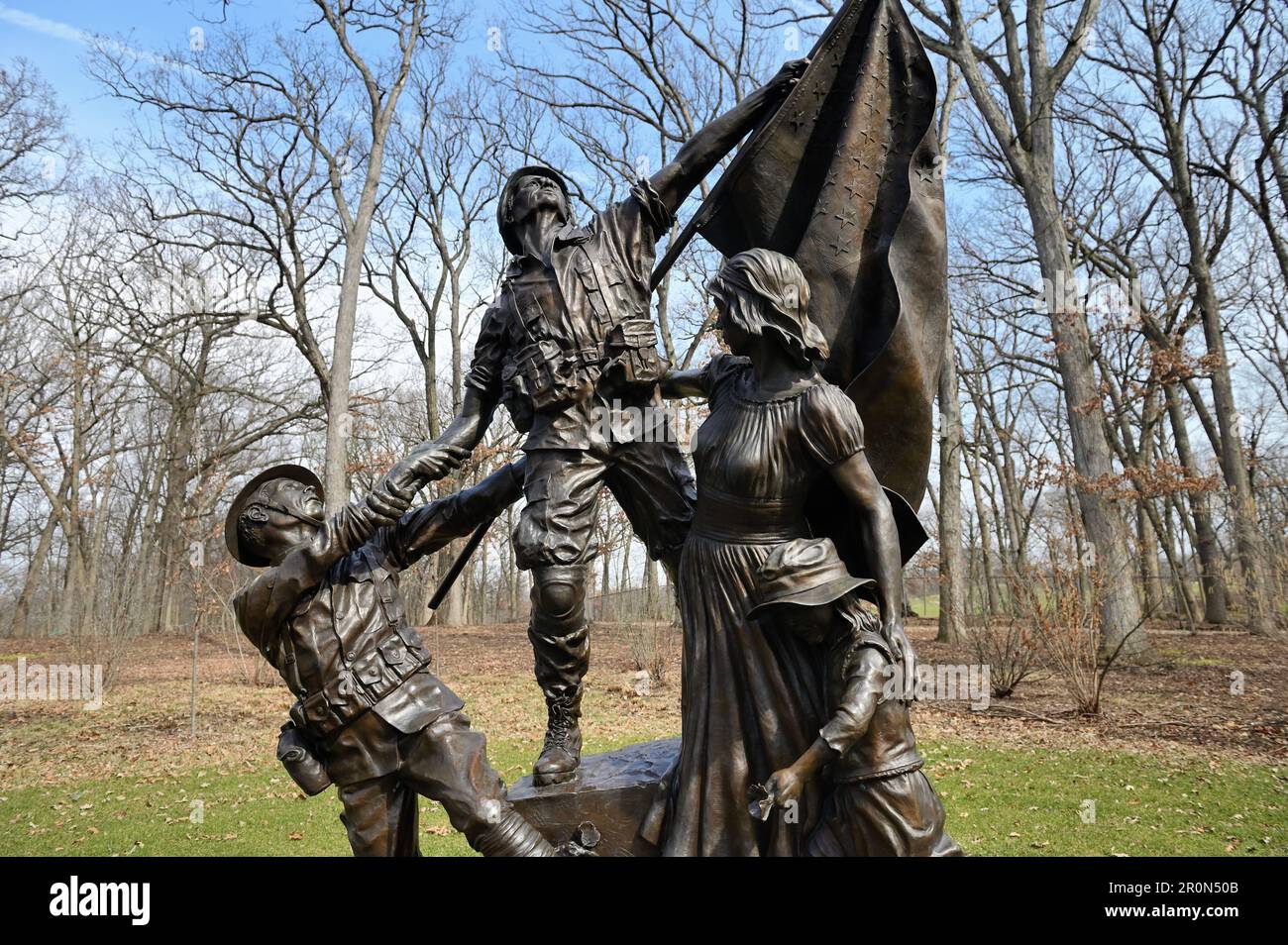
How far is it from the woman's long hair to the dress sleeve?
19 centimetres

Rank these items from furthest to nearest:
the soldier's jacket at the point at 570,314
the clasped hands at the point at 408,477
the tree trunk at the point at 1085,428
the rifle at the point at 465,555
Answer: the tree trunk at the point at 1085,428, the rifle at the point at 465,555, the soldier's jacket at the point at 570,314, the clasped hands at the point at 408,477

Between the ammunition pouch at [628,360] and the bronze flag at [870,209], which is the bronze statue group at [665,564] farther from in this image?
the bronze flag at [870,209]

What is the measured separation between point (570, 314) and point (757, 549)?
139 cm

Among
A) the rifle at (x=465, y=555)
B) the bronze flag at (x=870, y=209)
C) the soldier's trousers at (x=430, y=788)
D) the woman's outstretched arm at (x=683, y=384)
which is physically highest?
the bronze flag at (x=870, y=209)

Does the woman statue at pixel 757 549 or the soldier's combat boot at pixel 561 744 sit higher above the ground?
the woman statue at pixel 757 549

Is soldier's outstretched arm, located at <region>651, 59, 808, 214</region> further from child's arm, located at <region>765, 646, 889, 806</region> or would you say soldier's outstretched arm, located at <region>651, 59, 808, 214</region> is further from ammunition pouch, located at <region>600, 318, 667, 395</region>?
child's arm, located at <region>765, 646, 889, 806</region>

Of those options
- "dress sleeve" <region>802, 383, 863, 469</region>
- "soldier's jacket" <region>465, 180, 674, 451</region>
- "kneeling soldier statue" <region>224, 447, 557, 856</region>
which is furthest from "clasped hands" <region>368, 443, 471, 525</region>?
"dress sleeve" <region>802, 383, 863, 469</region>

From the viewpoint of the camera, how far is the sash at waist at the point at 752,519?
2832 mm

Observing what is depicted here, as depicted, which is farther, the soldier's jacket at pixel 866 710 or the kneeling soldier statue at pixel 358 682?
the kneeling soldier statue at pixel 358 682

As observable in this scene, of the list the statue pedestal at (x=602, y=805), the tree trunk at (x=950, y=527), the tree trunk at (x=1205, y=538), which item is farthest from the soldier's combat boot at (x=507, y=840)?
the tree trunk at (x=1205, y=538)

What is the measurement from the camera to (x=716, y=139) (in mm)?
3607

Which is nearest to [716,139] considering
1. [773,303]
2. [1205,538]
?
[773,303]

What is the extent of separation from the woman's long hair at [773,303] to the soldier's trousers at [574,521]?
2.92 ft

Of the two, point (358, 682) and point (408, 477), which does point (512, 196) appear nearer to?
point (408, 477)
